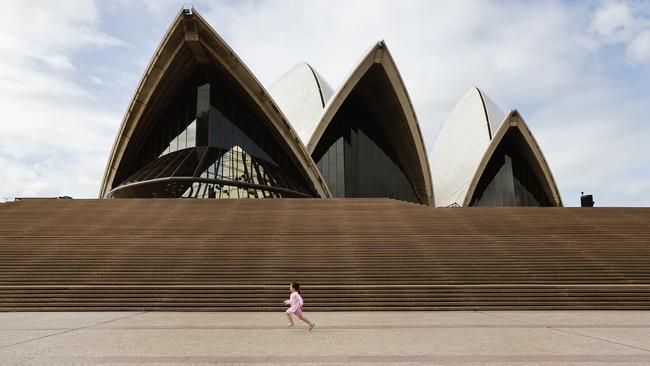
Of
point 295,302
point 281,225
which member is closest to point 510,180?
point 281,225

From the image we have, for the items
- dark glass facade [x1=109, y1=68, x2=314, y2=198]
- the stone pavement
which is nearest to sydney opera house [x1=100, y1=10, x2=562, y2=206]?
dark glass facade [x1=109, y1=68, x2=314, y2=198]

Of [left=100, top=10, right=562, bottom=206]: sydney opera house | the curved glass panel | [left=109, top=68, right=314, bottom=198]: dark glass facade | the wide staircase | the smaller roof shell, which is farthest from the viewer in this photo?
the smaller roof shell

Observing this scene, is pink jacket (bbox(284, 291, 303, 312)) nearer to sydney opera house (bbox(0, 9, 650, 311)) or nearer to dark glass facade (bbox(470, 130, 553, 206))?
sydney opera house (bbox(0, 9, 650, 311))

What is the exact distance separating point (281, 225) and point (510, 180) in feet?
84.3

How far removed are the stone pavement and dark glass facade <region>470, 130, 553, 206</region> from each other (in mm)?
26495

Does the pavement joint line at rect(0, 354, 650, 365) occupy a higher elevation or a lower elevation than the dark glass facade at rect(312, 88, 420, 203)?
lower

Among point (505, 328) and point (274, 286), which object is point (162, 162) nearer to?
point (274, 286)

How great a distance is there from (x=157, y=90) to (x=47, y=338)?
2240 centimetres

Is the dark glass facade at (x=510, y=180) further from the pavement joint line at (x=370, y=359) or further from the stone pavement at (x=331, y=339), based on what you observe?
the pavement joint line at (x=370, y=359)

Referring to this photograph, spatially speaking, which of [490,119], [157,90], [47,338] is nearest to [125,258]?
[47,338]

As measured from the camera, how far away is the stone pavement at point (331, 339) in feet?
14.5

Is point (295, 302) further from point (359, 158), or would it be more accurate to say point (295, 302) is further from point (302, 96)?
point (302, 96)

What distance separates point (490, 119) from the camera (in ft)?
114

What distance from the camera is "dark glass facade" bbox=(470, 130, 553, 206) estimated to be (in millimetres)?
33562
